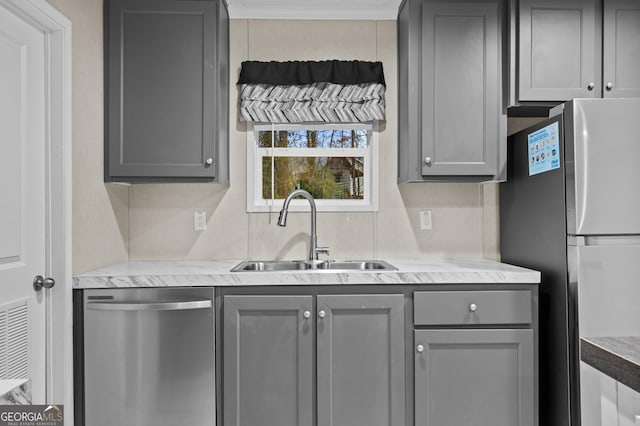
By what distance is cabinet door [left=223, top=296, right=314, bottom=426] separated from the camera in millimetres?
2061

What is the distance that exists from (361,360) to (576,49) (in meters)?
1.90

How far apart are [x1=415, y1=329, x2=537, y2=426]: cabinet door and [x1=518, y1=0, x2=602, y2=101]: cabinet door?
1.24m

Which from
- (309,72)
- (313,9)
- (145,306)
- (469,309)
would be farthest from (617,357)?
(313,9)

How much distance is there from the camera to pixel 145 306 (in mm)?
2002

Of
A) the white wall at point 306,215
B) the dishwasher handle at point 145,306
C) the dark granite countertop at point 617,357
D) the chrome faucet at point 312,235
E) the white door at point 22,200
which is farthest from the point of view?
the white wall at point 306,215

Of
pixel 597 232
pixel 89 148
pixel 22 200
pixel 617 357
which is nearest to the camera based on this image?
pixel 617 357

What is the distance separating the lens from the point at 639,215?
196 centimetres

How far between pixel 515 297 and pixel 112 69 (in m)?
2.28

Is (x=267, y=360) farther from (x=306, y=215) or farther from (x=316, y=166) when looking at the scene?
(x=316, y=166)

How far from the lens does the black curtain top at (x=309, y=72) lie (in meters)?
2.68

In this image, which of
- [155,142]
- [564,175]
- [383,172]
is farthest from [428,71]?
[155,142]

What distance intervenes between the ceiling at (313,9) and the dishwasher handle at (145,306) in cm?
172

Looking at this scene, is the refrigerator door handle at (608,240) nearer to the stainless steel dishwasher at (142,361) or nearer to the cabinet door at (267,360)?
the cabinet door at (267,360)

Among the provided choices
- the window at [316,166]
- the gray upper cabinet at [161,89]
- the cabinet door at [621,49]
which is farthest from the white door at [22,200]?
the cabinet door at [621,49]
